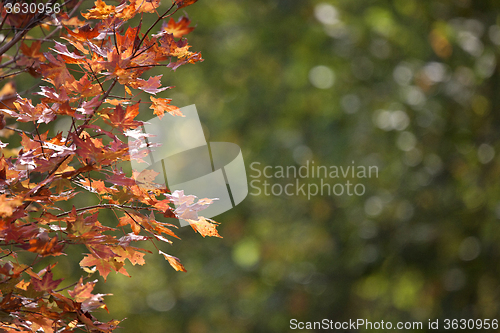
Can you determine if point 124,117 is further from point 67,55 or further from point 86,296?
point 86,296

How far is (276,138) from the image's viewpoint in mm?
2406

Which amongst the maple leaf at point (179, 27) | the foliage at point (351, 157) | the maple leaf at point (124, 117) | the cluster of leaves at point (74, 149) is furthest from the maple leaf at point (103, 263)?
the foliage at point (351, 157)

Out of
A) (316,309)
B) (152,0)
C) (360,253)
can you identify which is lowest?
(316,309)

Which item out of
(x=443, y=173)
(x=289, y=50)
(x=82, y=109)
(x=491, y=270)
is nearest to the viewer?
Answer: (x=82, y=109)

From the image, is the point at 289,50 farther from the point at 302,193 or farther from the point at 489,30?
the point at 489,30

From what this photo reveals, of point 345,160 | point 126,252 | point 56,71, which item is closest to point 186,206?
point 126,252

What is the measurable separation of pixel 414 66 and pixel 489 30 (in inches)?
15.1

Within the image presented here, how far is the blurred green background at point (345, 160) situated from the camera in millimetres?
2105

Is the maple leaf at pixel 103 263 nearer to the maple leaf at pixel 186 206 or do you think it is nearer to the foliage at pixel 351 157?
the maple leaf at pixel 186 206

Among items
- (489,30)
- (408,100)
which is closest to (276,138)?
(408,100)

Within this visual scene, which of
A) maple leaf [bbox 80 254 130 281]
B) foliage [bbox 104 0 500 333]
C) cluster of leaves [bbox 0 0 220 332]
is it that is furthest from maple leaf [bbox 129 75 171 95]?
foliage [bbox 104 0 500 333]

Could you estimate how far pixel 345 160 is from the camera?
7.78 feet

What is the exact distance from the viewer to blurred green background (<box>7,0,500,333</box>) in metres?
2.11

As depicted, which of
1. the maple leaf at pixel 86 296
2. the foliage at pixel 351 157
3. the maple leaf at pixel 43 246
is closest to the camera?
the maple leaf at pixel 43 246
